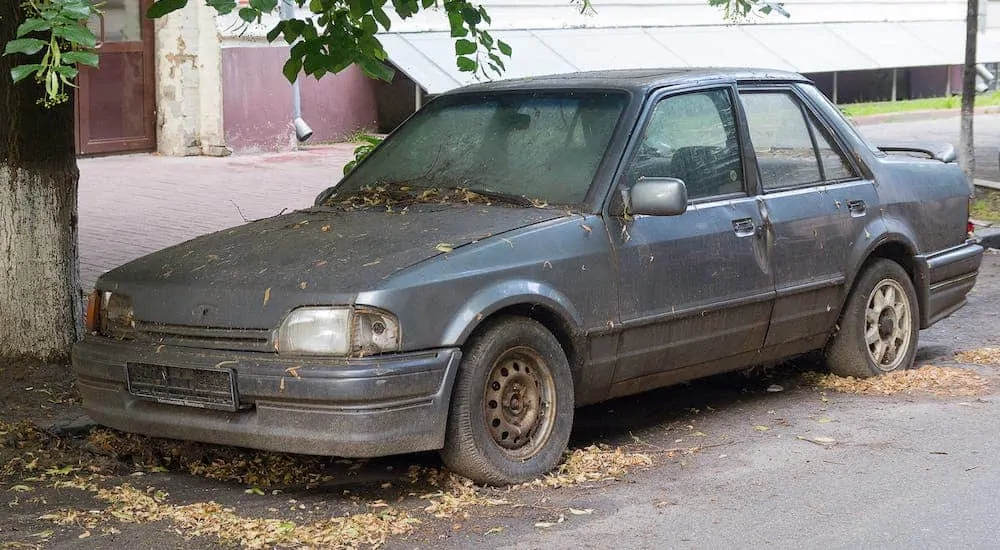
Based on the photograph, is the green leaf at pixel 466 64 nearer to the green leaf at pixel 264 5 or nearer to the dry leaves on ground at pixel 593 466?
the green leaf at pixel 264 5

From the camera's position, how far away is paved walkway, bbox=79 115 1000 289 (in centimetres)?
1134

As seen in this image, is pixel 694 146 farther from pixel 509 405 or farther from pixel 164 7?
pixel 164 7

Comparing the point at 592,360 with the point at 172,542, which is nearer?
the point at 172,542

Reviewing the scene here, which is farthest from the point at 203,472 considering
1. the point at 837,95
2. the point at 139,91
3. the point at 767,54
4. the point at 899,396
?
the point at 837,95

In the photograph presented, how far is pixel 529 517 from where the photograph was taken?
16.6 ft

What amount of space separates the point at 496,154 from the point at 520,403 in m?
1.25

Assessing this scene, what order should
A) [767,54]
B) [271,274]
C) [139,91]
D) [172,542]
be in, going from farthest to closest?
[767,54] < [139,91] < [271,274] < [172,542]

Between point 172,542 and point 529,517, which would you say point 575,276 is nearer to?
point 529,517

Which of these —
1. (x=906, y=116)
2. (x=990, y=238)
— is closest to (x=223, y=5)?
(x=990, y=238)

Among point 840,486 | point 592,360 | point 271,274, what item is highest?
point 271,274

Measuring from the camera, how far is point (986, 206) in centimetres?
1408

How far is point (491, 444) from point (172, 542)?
1176mm

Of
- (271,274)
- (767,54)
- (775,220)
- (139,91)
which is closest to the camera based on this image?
(271,274)

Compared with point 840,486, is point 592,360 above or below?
above
